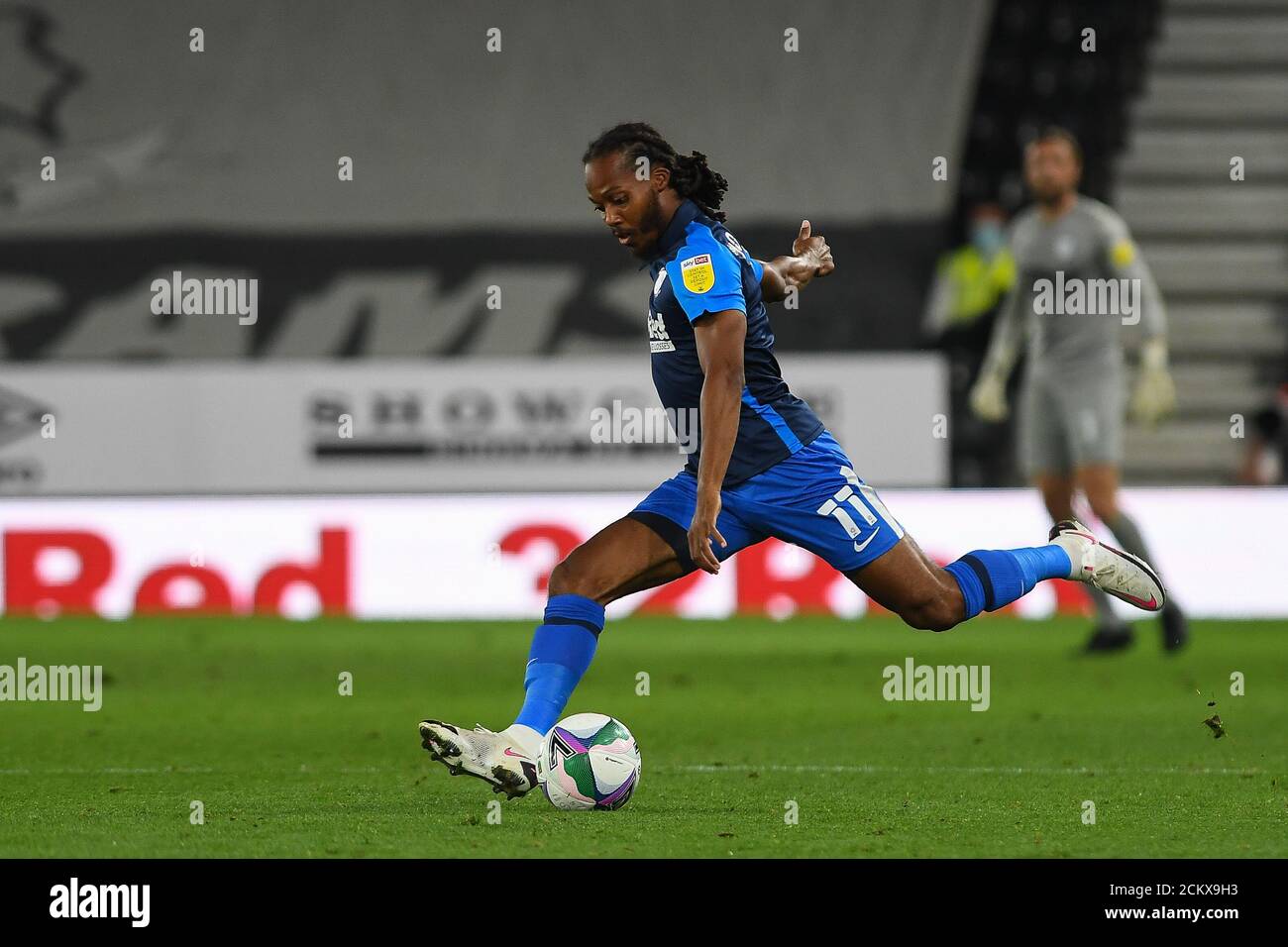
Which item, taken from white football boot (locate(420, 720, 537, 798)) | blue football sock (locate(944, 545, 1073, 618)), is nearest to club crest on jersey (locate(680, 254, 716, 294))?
blue football sock (locate(944, 545, 1073, 618))

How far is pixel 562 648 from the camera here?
224 inches

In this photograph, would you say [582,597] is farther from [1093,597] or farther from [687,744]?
[1093,597]

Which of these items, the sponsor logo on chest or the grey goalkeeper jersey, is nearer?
the sponsor logo on chest

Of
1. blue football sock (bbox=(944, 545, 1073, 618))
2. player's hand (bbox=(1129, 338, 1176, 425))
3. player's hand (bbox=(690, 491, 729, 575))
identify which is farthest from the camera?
player's hand (bbox=(1129, 338, 1176, 425))

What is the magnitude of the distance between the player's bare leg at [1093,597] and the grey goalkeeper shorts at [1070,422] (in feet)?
0.16

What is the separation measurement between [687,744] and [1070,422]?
4.28m

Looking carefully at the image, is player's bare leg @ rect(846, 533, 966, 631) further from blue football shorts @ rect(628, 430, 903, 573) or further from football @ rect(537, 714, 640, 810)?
football @ rect(537, 714, 640, 810)

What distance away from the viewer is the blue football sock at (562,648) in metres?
5.66

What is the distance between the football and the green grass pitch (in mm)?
74

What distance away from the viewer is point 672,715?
329 inches

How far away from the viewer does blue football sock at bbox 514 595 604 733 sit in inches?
223

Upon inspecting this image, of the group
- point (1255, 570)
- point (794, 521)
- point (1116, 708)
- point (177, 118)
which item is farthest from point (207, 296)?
point (794, 521)

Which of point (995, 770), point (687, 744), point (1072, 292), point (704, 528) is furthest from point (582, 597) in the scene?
point (1072, 292)

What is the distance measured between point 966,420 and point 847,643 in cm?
434
